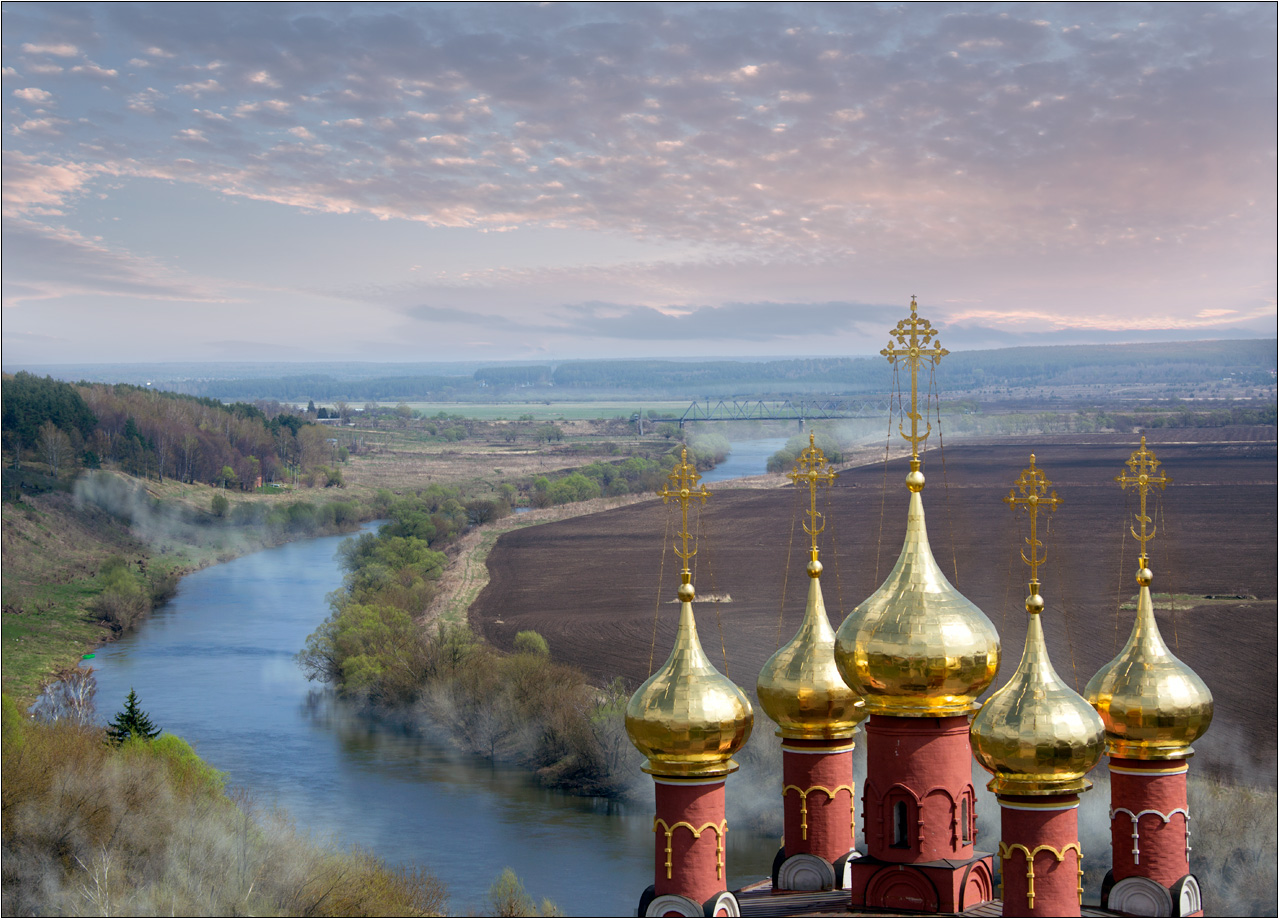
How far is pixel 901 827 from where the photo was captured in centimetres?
1052

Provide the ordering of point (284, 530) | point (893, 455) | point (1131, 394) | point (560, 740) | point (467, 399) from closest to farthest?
point (560, 740)
point (284, 530)
point (893, 455)
point (1131, 394)
point (467, 399)

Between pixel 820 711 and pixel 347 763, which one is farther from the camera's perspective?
pixel 347 763

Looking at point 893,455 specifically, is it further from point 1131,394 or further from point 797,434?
point 1131,394

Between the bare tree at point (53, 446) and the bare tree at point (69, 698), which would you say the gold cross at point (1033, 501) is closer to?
the bare tree at point (69, 698)

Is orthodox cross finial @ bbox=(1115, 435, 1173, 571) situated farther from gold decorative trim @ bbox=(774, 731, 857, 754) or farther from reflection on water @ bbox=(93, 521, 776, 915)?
reflection on water @ bbox=(93, 521, 776, 915)

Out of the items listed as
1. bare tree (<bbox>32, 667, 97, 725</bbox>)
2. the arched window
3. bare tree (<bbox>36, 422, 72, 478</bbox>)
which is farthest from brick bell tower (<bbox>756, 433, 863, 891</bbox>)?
bare tree (<bbox>36, 422, 72, 478</bbox>)

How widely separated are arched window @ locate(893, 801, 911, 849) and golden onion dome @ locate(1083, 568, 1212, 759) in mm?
1911

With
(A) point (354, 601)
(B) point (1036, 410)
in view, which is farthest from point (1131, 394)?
(A) point (354, 601)

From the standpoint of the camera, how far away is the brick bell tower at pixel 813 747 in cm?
1195

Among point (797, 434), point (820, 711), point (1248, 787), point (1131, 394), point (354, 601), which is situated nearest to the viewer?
point (820, 711)

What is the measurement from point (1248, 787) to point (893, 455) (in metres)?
52.3

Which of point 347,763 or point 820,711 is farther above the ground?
point 820,711

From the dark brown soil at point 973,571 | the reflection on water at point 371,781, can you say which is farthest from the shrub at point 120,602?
the dark brown soil at point 973,571

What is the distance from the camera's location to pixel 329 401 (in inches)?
5576
